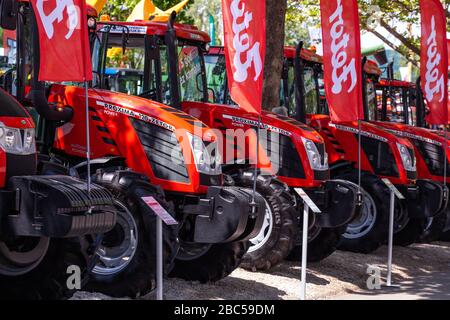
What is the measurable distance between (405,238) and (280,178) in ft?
13.5

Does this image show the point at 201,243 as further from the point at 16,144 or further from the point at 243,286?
the point at 16,144

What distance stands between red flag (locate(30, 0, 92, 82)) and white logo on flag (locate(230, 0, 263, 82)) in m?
2.18

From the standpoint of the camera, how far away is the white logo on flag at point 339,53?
37.0 ft

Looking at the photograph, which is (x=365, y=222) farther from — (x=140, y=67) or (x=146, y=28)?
(x=146, y=28)

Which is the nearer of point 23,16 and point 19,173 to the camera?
point 19,173

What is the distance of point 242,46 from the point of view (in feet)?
30.6

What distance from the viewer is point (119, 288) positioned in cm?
847

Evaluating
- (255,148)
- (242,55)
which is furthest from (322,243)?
(242,55)

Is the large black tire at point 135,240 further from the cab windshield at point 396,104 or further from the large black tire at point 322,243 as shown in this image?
the cab windshield at point 396,104

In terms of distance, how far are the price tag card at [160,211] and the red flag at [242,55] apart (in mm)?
1804

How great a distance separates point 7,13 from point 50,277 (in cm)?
211

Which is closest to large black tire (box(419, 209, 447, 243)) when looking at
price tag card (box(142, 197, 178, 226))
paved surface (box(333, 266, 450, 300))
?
paved surface (box(333, 266, 450, 300))

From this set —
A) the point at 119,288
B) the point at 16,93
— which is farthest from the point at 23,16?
the point at 119,288
